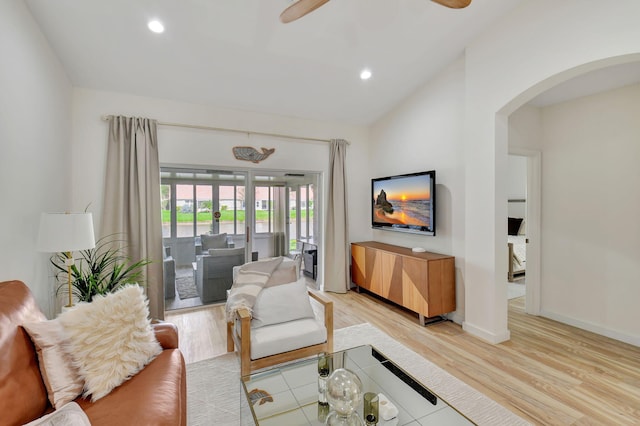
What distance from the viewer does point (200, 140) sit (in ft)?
13.1

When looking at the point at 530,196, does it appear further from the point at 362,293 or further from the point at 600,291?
the point at 362,293

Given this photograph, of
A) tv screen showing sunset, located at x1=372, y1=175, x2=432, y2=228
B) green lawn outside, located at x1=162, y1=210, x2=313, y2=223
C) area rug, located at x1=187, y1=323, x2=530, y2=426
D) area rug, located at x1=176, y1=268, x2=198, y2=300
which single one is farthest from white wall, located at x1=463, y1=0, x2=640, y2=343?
area rug, located at x1=176, y1=268, x2=198, y2=300

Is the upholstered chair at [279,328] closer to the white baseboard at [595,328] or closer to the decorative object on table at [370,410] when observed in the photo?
the decorative object on table at [370,410]

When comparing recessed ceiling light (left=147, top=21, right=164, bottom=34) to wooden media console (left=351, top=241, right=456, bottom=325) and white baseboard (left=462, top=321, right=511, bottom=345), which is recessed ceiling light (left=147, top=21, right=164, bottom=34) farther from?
white baseboard (left=462, top=321, right=511, bottom=345)

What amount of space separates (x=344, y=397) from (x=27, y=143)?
9.10 ft

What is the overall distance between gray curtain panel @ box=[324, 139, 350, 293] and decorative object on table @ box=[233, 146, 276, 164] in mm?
1064

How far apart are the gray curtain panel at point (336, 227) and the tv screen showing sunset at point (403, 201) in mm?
530

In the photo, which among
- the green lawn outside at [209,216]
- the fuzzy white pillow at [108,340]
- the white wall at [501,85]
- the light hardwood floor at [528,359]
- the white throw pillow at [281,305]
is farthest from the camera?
the green lawn outside at [209,216]

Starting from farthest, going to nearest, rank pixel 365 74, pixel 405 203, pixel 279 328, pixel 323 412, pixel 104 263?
pixel 405 203 < pixel 365 74 < pixel 104 263 < pixel 279 328 < pixel 323 412

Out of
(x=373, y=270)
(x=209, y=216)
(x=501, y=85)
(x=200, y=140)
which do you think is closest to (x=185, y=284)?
(x=209, y=216)

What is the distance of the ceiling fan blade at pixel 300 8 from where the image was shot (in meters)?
1.95

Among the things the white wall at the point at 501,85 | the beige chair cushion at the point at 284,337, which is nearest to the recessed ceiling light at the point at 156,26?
the beige chair cushion at the point at 284,337

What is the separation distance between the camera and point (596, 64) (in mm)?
2289

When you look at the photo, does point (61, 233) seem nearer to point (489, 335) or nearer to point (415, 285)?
point (415, 285)
